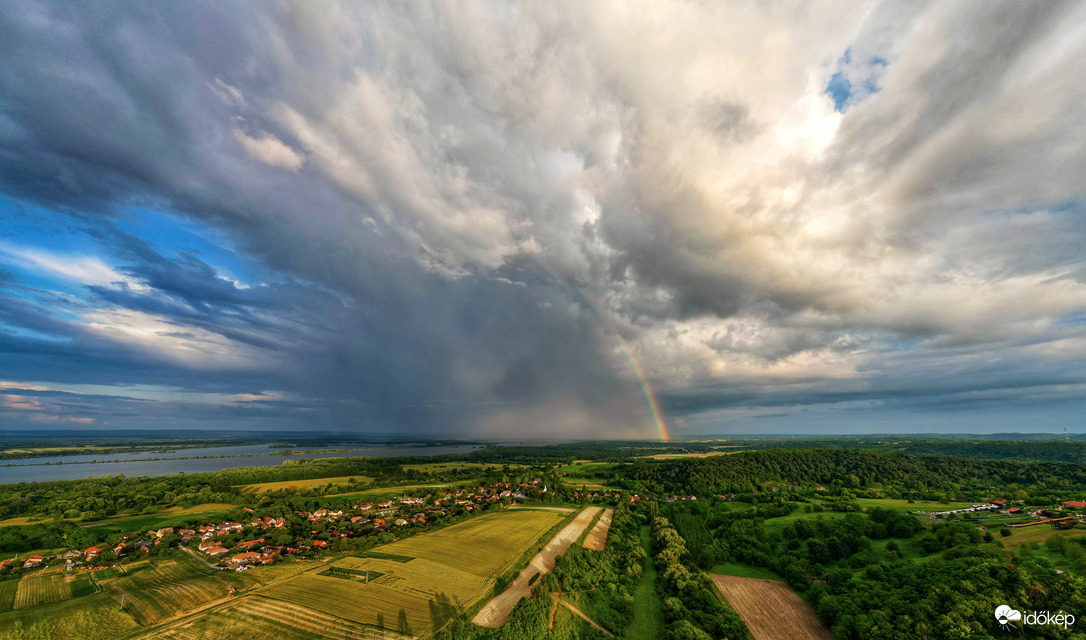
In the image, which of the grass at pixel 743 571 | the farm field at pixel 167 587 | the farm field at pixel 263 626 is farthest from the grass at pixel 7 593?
the grass at pixel 743 571

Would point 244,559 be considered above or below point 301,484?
above

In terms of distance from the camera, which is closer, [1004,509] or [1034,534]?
[1034,534]

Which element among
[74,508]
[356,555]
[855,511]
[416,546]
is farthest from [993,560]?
[74,508]

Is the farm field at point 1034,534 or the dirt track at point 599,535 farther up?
the farm field at point 1034,534

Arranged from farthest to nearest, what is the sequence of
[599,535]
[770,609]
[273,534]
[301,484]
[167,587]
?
[301,484]
[599,535]
[273,534]
[770,609]
[167,587]

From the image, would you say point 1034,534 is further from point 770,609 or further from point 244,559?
point 244,559

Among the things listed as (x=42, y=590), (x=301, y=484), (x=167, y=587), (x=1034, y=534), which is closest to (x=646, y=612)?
(x=1034, y=534)

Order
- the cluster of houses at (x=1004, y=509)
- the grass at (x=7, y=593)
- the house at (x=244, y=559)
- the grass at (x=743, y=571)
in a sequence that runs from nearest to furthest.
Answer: the grass at (x=7, y=593) < the house at (x=244, y=559) < the cluster of houses at (x=1004, y=509) < the grass at (x=743, y=571)

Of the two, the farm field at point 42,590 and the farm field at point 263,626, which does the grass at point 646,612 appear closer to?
the farm field at point 263,626
